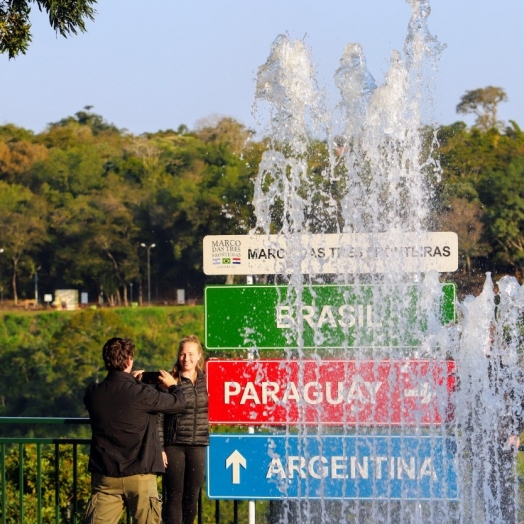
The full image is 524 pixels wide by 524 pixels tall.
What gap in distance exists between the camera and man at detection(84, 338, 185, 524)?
675 cm

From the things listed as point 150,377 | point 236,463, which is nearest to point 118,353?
point 150,377

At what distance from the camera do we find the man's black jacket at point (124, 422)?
6.74m

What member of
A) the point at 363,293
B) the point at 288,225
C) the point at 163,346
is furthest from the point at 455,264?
the point at 163,346

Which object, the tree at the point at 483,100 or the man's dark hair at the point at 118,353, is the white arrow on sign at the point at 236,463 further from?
the tree at the point at 483,100

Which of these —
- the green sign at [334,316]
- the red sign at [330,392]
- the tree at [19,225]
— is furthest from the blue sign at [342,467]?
the tree at [19,225]

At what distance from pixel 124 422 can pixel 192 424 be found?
0.67m

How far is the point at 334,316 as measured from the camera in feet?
25.7

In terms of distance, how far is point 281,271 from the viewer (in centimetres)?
782

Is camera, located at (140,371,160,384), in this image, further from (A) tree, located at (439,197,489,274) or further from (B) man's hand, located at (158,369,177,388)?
(A) tree, located at (439,197,489,274)

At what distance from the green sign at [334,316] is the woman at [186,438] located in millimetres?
606

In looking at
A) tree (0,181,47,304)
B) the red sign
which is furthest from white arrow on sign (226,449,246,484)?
tree (0,181,47,304)

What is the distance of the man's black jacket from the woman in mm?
452

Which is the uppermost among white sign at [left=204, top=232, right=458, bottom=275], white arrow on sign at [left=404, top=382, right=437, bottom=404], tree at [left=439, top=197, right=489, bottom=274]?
tree at [left=439, top=197, right=489, bottom=274]

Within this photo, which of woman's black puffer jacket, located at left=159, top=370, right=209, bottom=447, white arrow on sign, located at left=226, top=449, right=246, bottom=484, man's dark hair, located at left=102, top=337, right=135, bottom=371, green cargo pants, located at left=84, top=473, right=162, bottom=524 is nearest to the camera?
man's dark hair, located at left=102, top=337, right=135, bottom=371
